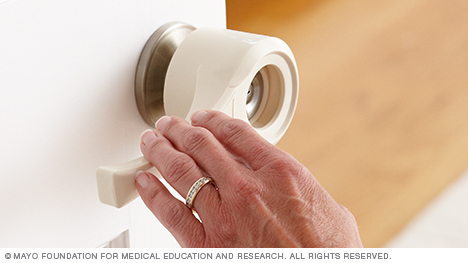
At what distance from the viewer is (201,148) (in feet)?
0.78

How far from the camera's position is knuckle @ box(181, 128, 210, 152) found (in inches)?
9.3

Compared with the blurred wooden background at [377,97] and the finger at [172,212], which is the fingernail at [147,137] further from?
the blurred wooden background at [377,97]

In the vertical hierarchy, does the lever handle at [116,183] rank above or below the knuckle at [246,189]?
above

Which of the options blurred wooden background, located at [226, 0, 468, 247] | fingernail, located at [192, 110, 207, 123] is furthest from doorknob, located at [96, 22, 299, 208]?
blurred wooden background, located at [226, 0, 468, 247]

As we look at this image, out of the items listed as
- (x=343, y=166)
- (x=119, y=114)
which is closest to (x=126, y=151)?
(x=119, y=114)

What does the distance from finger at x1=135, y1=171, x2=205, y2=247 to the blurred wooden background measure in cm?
28

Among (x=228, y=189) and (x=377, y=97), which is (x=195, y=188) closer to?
(x=228, y=189)

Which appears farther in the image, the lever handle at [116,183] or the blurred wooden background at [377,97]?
the blurred wooden background at [377,97]

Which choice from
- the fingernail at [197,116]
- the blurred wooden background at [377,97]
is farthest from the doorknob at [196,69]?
the blurred wooden background at [377,97]

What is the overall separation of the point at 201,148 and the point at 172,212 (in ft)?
0.12

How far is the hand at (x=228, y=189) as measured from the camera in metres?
0.23

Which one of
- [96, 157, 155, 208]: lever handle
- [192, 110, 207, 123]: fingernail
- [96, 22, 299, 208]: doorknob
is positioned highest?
[96, 22, 299, 208]: doorknob

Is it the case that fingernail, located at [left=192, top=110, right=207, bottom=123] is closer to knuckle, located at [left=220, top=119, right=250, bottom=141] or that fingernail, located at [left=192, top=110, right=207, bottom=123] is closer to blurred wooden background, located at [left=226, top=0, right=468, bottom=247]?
knuckle, located at [left=220, top=119, right=250, bottom=141]

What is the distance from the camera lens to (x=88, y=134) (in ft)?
0.75
